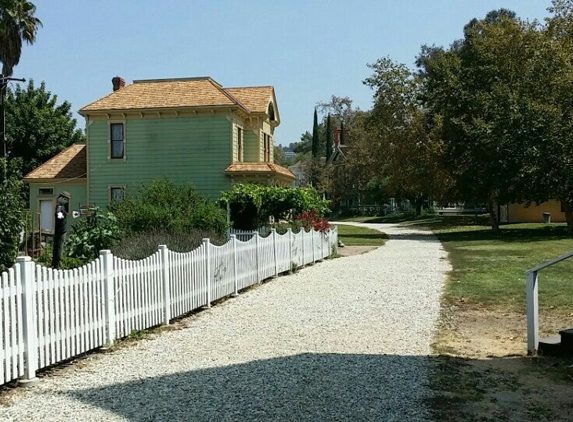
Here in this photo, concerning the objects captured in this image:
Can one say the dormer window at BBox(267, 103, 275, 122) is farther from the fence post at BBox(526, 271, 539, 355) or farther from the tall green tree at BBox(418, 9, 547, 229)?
the fence post at BBox(526, 271, 539, 355)

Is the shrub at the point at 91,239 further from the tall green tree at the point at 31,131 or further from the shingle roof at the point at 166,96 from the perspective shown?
the tall green tree at the point at 31,131

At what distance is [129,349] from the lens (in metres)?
8.14

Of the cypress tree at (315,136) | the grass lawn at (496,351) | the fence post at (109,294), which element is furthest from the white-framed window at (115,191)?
the cypress tree at (315,136)

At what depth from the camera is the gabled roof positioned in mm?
29266

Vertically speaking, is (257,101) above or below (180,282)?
above

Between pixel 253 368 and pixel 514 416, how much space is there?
2819mm

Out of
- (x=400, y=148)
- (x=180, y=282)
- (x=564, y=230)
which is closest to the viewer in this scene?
(x=180, y=282)

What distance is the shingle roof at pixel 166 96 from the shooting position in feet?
96.0

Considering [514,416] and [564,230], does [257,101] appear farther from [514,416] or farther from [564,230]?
[514,416]

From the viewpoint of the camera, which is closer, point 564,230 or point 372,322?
point 372,322

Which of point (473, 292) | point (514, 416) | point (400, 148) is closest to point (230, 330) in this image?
point (514, 416)

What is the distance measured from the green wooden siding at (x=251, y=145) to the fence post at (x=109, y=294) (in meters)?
23.2

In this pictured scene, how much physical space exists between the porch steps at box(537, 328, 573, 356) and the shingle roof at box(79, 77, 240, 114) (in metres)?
22.3

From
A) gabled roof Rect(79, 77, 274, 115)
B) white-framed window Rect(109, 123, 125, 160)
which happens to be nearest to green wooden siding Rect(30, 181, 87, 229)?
white-framed window Rect(109, 123, 125, 160)
